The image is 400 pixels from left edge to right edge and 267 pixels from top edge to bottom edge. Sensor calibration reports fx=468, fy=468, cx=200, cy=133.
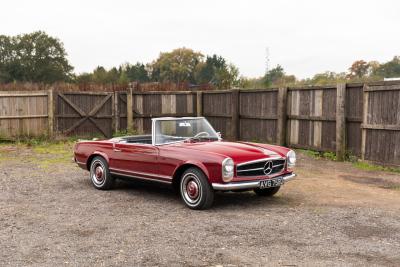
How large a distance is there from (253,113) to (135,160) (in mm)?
8474

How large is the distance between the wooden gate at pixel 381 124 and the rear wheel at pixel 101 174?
252 inches

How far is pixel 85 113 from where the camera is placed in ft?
58.1

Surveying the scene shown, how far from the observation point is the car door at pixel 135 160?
7.58 meters

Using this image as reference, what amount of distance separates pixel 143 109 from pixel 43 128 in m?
3.84

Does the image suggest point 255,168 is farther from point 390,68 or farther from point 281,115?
point 390,68

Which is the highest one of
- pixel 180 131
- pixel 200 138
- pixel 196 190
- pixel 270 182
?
pixel 180 131

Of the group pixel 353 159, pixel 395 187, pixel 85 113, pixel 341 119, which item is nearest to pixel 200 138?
pixel 395 187

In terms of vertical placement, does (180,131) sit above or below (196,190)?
above

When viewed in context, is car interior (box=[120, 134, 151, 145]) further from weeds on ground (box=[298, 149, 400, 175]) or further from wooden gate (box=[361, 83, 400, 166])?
wooden gate (box=[361, 83, 400, 166])

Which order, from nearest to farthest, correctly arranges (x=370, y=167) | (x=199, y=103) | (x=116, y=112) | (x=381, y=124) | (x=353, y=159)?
1. (x=381, y=124)
2. (x=370, y=167)
3. (x=353, y=159)
4. (x=116, y=112)
5. (x=199, y=103)

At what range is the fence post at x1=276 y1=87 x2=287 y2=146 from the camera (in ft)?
46.9

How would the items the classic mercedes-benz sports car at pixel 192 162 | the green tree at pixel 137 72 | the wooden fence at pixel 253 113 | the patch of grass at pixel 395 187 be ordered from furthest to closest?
the green tree at pixel 137 72, the wooden fence at pixel 253 113, the patch of grass at pixel 395 187, the classic mercedes-benz sports car at pixel 192 162

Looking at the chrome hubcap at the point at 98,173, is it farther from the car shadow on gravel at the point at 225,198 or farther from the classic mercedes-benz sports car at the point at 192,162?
the car shadow on gravel at the point at 225,198

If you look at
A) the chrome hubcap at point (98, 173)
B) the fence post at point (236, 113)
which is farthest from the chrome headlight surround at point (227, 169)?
the fence post at point (236, 113)
